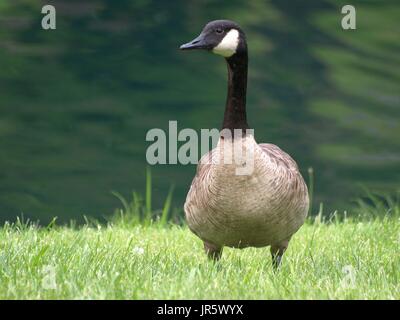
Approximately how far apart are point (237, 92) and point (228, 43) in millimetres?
371

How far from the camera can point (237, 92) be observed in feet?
20.7

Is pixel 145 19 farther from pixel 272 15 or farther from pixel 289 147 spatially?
pixel 289 147

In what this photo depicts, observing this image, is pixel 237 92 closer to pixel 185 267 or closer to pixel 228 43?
pixel 228 43

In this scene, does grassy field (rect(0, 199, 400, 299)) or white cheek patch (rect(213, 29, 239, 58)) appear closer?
grassy field (rect(0, 199, 400, 299))

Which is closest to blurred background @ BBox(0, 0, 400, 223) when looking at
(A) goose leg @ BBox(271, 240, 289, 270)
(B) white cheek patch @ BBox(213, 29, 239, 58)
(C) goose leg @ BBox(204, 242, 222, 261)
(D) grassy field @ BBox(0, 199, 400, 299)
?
(D) grassy field @ BBox(0, 199, 400, 299)

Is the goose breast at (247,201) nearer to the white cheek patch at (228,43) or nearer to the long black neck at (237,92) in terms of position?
the long black neck at (237,92)

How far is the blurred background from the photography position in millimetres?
12273

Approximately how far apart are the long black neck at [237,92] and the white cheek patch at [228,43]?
8cm

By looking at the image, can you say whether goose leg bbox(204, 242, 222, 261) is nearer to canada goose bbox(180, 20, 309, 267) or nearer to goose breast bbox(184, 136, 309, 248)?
canada goose bbox(180, 20, 309, 267)

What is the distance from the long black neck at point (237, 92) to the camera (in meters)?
6.21

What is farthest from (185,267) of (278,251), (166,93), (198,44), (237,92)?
(166,93)

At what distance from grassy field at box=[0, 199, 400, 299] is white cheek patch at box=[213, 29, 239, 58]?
5.00 ft

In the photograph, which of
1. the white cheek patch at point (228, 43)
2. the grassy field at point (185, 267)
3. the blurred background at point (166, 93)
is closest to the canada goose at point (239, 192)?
the white cheek patch at point (228, 43)
